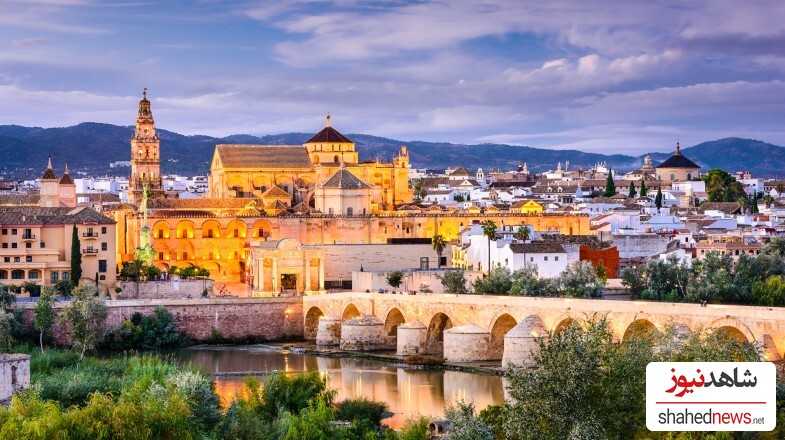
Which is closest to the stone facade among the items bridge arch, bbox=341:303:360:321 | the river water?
the river water

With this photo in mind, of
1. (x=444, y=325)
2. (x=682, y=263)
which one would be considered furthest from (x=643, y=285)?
(x=444, y=325)

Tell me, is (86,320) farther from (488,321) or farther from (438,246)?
(438,246)

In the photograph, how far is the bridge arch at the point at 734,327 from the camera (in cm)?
4200

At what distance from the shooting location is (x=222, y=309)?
215 ft

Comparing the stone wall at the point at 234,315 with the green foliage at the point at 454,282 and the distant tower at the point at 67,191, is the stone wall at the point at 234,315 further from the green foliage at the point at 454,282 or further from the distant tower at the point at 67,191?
the distant tower at the point at 67,191

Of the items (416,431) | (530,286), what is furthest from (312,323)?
(416,431)

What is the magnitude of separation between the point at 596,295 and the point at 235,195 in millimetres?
38160

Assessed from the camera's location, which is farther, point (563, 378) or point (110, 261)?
point (110, 261)

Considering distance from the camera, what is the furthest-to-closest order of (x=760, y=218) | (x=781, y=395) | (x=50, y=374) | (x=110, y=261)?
(x=760, y=218)
(x=110, y=261)
(x=50, y=374)
(x=781, y=395)

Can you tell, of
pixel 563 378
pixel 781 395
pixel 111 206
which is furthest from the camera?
pixel 111 206

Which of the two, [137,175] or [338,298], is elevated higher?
[137,175]

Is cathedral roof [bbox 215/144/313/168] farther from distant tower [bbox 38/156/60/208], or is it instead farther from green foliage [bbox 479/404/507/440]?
green foliage [bbox 479/404/507/440]

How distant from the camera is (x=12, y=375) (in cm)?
3603

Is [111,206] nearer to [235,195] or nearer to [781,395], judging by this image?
[235,195]
